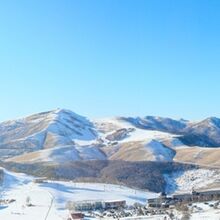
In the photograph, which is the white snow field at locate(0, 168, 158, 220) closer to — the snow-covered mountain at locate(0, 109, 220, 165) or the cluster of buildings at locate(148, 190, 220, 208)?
the cluster of buildings at locate(148, 190, 220, 208)

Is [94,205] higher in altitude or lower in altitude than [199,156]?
higher

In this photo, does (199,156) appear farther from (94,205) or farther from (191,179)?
(94,205)

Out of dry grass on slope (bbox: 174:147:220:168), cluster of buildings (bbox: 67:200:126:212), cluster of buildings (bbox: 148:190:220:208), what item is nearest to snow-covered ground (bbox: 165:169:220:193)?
dry grass on slope (bbox: 174:147:220:168)

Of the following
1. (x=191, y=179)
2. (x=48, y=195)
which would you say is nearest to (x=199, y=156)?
(x=191, y=179)

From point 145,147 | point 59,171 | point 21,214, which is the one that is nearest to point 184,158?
point 145,147

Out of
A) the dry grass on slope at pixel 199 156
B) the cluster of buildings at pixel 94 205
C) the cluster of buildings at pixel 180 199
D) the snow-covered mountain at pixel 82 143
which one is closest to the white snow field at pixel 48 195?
the cluster of buildings at pixel 94 205

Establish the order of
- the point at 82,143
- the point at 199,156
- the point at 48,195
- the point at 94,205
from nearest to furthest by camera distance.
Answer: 1. the point at 94,205
2. the point at 48,195
3. the point at 199,156
4. the point at 82,143

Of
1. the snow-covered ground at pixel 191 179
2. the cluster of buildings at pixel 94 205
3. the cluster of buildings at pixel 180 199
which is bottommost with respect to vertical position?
the snow-covered ground at pixel 191 179

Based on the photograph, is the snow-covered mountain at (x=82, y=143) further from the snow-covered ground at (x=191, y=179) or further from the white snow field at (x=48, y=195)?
the white snow field at (x=48, y=195)
